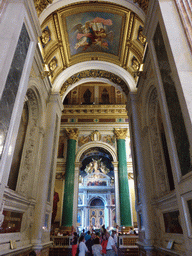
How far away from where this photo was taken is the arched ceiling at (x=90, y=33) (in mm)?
6628

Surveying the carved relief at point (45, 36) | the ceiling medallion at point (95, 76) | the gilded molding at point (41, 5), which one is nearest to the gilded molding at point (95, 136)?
the ceiling medallion at point (95, 76)

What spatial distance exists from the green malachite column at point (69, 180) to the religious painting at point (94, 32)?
23.7 ft

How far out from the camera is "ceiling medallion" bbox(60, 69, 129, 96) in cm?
893

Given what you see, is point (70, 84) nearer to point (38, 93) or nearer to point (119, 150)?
point (38, 93)

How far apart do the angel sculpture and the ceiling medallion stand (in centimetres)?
126

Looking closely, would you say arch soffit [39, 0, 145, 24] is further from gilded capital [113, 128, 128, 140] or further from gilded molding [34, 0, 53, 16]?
gilded capital [113, 128, 128, 140]

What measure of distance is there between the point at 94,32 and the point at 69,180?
30.7 feet

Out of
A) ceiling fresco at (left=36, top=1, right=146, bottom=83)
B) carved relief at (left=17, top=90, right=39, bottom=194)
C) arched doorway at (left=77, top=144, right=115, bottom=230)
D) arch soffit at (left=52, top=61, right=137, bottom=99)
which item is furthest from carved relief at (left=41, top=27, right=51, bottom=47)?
arched doorway at (left=77, top=144, right=115, bottom=230)

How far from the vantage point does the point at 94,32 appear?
306 inches

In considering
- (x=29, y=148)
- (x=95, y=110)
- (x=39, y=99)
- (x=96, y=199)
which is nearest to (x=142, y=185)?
(x=29, y=148)

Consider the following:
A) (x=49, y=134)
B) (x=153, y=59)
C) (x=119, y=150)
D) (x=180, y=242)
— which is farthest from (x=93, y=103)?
(x=180, y=242)

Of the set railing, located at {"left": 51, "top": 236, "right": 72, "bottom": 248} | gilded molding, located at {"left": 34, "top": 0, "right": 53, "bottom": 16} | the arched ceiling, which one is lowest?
railing, located at {"left": 51, "top": 236, "right": 72, "bottom": 248}

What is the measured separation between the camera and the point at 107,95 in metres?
16.0

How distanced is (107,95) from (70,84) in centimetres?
703
